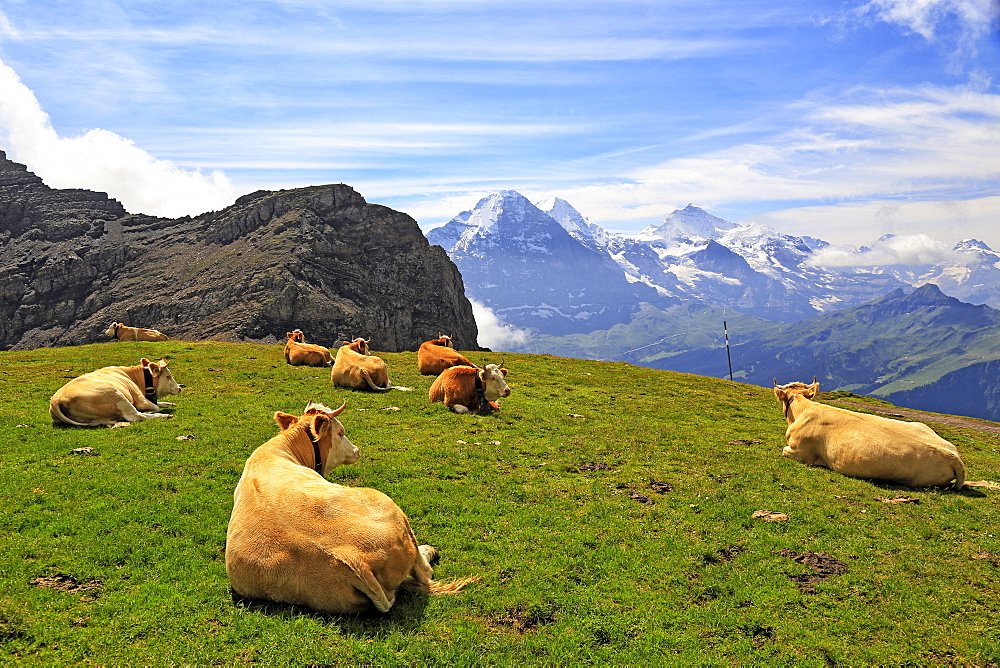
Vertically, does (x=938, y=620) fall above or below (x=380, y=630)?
below

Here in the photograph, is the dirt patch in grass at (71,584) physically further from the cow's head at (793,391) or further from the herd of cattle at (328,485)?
the cow's head at (793,391)

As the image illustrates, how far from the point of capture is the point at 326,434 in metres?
12.6

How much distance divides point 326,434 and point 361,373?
1349 centimetres

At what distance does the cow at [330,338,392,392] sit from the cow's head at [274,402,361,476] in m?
13.0

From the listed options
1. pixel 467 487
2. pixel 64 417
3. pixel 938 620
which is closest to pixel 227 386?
pixel 64 417

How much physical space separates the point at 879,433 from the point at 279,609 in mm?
16247

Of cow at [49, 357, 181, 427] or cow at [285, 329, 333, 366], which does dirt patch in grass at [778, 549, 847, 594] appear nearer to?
cow at [49, 357, 181, 427]

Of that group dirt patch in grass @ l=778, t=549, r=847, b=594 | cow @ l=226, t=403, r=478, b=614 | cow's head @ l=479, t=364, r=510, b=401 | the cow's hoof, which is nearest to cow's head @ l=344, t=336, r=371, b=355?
cow's head @ l=479, t=364, r=510, b=401

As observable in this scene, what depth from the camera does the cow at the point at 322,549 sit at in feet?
27.4

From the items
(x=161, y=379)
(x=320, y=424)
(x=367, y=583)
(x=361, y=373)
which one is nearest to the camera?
(x=367, y=583)

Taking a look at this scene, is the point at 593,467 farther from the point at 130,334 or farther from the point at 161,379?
the point at 130,334

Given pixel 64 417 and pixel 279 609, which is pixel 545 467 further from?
pixel 64 417

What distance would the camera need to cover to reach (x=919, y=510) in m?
13.9

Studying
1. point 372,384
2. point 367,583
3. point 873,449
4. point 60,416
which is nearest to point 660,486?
point 873,449
